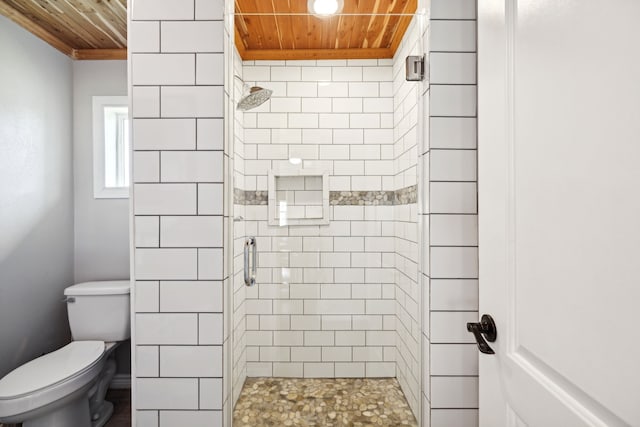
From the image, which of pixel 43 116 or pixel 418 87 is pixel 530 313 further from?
pixel 43 116

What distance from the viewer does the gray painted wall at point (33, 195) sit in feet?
6.29

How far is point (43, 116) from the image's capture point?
2115 millimetres

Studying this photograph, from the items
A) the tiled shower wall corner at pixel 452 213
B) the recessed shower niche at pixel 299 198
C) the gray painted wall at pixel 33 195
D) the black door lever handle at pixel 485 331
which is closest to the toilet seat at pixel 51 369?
the gray painted wall at pixel 33 195

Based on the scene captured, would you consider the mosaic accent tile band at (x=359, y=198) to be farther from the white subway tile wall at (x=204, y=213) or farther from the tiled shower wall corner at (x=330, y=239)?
the white subway tile wall at (x=204, y=213)

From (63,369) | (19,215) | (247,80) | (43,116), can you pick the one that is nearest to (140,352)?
(63,369)

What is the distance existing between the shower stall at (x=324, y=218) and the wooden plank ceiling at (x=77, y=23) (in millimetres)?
983

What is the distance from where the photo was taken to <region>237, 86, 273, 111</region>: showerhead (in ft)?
4.93

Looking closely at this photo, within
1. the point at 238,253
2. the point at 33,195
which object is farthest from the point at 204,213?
the point at 33,195

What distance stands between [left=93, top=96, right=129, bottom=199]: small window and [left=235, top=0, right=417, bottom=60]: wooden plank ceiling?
124 centimetres

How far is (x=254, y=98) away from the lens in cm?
154

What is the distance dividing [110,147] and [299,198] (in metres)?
1.49

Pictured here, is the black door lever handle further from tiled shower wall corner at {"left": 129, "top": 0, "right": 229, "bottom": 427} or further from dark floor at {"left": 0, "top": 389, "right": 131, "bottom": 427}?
dark floor at {"left": 0, "top": 389, "right": 131, "bottom": 427}

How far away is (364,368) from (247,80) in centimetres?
135

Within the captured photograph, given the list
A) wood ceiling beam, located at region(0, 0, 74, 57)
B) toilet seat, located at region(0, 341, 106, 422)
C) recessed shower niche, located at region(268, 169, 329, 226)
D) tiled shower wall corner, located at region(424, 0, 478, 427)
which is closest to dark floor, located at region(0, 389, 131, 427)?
toilet seat, located at region(0, 341, 106, 422)
